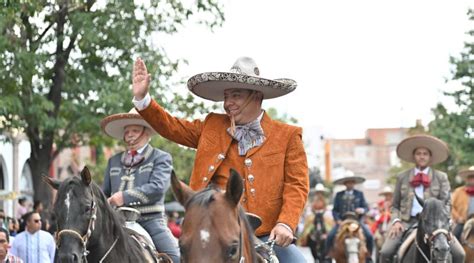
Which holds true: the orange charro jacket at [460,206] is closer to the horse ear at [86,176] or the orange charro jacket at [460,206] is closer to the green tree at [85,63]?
the green tree at [85,63]

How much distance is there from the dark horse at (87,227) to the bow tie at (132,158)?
3.87ft

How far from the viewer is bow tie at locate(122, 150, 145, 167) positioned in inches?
457

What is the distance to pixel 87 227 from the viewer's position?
9.88 meters

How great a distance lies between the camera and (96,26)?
23.7 meters

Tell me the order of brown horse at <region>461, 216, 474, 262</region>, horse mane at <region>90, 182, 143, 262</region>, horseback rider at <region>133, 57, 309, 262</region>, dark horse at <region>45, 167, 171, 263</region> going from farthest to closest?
brown horse at <region>461, 216, 474, 262</region>
horse mane at <region>90, 182, 143, 262</region>
dark horse at <region>45, 167, 171, 263</region>
horseback rider at <region>133, 57, 309, 262</region>

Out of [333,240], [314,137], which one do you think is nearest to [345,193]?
Answer: [333,240]

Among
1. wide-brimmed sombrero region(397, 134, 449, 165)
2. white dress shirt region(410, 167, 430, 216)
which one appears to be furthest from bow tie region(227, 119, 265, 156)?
white dress shirt region(410, 167, 430, 216)

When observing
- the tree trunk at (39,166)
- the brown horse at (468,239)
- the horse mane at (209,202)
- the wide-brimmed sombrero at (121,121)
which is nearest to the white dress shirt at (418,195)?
the brown horse at (468,239)

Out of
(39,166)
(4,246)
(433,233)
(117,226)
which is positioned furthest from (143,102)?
(39,166)

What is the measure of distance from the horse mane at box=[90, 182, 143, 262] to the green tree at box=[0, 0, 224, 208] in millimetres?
11949

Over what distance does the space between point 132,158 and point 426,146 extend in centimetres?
623

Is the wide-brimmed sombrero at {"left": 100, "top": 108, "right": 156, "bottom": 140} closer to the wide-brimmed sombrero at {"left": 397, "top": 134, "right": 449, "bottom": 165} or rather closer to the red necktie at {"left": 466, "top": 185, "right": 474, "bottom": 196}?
the wide-brimmed sombrero at {"left": 397, "top": 134, "right": 449, "bottom": 165}

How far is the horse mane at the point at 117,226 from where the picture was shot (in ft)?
33.4

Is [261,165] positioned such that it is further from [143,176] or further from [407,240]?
[407,240]
